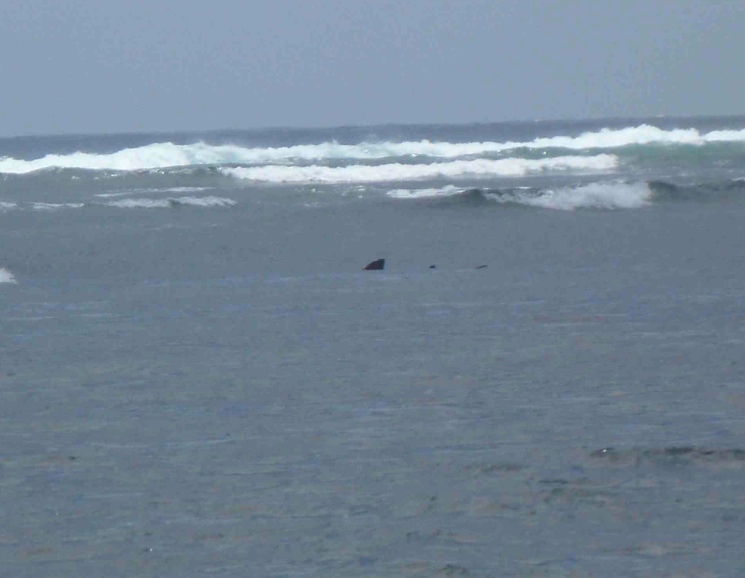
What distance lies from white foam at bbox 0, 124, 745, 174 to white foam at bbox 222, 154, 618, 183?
8650mm

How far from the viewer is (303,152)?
62719 mm

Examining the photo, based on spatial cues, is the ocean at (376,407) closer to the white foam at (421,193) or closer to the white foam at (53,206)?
the white foam at (53,206)

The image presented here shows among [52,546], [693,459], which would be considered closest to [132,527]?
[52,546]

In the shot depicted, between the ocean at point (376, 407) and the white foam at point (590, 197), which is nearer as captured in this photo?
the ocean at point (376, 407)

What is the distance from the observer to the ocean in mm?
6504

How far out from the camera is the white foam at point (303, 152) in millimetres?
55438

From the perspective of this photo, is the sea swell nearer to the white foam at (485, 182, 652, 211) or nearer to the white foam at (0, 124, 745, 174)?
the white foam at (485, 182, 652, 211)

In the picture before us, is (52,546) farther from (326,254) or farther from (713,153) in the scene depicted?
(713,153)

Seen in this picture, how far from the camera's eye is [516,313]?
13141mm

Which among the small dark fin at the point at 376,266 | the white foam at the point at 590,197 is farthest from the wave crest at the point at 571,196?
the small dark fin at the point at 376,266

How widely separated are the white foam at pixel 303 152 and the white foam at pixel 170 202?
2054 cm

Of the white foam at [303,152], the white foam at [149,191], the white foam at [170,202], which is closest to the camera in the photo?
the white foam at [170,202]

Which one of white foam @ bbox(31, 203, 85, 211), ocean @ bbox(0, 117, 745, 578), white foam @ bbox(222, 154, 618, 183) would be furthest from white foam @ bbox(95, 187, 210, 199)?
ocean @ bbox(0, 117, 745, 578)

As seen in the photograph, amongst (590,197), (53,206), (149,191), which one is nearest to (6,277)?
(53,206)
